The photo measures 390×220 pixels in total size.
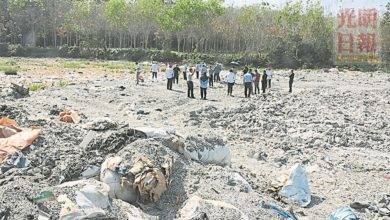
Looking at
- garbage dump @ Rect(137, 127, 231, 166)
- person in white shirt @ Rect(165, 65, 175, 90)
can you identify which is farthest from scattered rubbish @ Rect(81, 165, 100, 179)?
person in white shirt @ Rect(165, 65, 175, 90)

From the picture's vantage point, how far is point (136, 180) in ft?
20.9

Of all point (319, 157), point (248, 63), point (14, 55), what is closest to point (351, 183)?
point (319, 157)

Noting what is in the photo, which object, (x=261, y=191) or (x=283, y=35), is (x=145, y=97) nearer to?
(x=261, y=191)

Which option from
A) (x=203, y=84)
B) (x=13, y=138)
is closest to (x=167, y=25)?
(x=203, y=84)

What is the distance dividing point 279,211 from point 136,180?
2.00 metres

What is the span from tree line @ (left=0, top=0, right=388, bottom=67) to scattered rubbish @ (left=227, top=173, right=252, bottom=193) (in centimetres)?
3404

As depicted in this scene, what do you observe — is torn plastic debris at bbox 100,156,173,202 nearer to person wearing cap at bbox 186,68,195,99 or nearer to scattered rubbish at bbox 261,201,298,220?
scattered rubbish at bbox 261,201,298,220

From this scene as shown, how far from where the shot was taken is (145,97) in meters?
18.3

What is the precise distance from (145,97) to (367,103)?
803 centimetres

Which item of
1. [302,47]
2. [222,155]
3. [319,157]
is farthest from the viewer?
[302,47]

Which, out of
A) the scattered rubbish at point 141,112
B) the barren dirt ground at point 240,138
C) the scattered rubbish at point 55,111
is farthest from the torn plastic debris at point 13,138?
the scattered rubbish at point 141,112

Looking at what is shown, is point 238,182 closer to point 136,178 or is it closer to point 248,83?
point 136,178

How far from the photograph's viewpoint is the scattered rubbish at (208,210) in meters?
6.00

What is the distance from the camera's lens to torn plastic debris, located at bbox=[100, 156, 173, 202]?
6375mm
